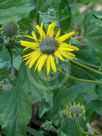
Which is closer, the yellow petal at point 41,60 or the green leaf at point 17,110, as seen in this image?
the yellow petal at point 41,60

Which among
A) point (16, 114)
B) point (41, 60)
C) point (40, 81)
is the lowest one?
point (16, 114)

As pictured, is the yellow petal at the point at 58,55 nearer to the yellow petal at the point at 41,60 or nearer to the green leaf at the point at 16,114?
the yellow petal at the point at 41,60

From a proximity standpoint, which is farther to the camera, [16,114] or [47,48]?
[16,114]

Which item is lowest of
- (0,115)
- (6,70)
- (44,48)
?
(0,115)

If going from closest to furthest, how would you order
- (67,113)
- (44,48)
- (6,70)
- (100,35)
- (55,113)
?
(44,48)
(67,113)
(6,70)
(55,113)
(100,35)

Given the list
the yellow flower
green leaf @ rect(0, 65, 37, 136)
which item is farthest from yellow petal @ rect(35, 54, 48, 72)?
green leaf @ rect(0, 65, 37, 136)

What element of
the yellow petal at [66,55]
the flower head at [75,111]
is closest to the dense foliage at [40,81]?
the flower head at [75,111]

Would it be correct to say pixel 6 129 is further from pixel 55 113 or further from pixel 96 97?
pixel 96 97

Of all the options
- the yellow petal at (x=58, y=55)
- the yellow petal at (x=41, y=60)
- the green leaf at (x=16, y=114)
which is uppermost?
the yellow petal at (x=58, y=55)

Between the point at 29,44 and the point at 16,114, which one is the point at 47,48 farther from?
the point at 16,114

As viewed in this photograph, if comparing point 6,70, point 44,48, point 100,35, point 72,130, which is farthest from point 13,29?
point 100,35

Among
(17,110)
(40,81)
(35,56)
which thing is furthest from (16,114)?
(35,56)
